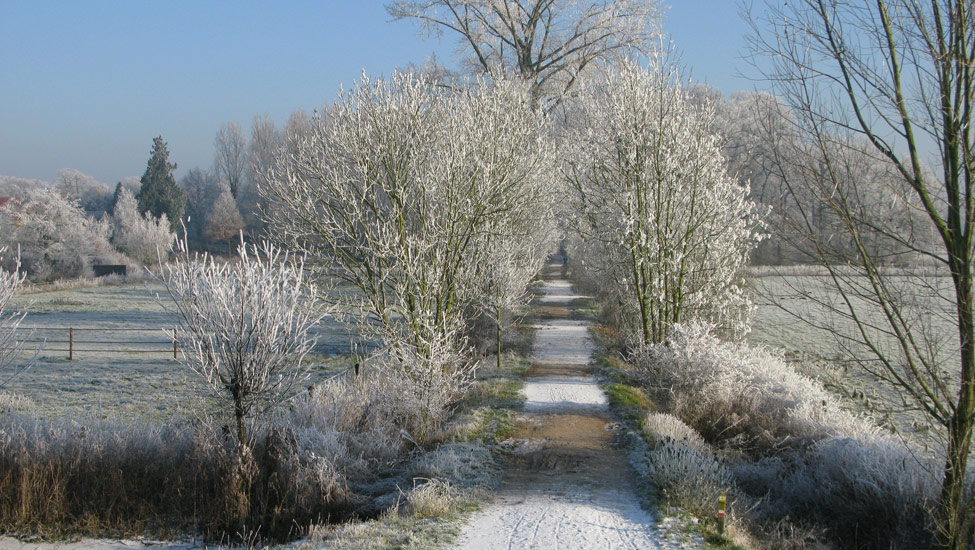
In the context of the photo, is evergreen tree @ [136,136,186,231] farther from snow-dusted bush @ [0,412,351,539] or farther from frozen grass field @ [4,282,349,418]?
snow-dusted bush @ [0,412,351,539]

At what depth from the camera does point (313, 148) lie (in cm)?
1214

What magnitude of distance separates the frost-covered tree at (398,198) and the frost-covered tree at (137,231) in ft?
137

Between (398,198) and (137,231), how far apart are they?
50.0 meters

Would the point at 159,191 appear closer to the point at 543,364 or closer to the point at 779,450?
the point at 543,364

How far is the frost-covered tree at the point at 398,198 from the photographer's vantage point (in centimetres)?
1146

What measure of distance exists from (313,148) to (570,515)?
800 centimetres

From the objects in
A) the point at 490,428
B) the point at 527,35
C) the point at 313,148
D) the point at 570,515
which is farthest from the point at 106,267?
the point at 570,515

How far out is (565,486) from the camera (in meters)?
8.19

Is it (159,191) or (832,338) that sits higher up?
(159,191)

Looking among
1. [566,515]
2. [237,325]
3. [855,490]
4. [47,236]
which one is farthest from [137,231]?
[855,490]

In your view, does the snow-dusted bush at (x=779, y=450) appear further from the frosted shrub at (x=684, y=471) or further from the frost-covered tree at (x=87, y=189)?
the frost-covered tree at (x=87, y=189)

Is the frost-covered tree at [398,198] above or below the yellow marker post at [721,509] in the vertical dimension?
above

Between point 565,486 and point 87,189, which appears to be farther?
point 87,189

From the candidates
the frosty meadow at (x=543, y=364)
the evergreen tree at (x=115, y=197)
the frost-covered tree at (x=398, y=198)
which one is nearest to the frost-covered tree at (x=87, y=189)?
the evergreen tree at (x=115, y=197)
